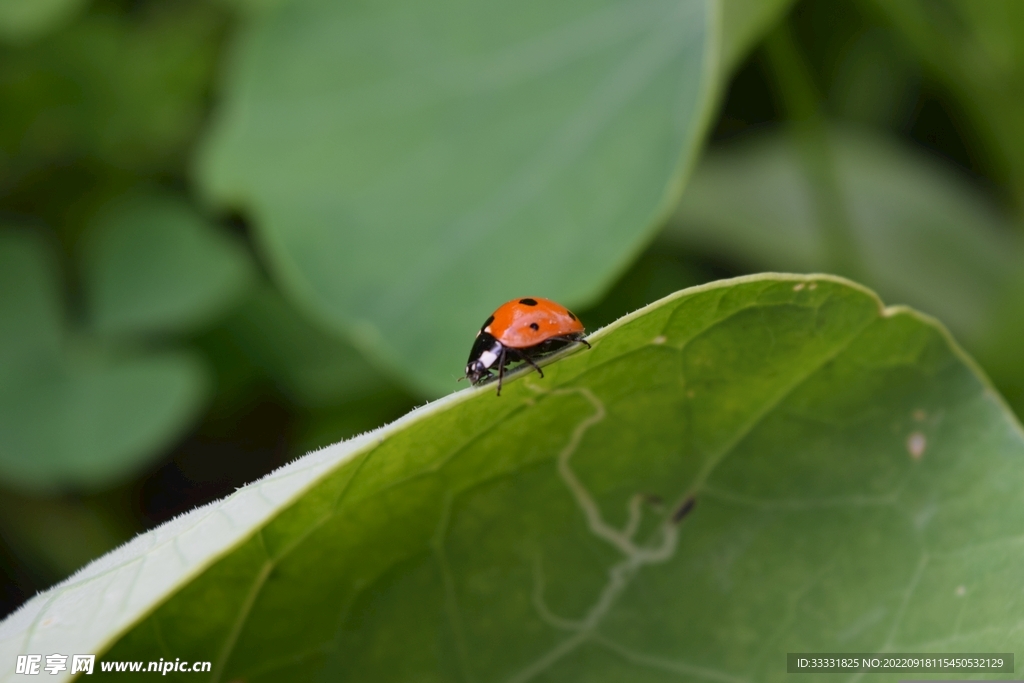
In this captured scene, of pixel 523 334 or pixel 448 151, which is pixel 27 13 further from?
pixel 523 334

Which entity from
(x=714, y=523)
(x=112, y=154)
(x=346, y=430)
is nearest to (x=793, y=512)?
(x=714, y=523)

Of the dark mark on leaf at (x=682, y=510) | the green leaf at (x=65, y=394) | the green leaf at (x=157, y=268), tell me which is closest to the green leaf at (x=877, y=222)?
the green leaf at (x=157, y=268)

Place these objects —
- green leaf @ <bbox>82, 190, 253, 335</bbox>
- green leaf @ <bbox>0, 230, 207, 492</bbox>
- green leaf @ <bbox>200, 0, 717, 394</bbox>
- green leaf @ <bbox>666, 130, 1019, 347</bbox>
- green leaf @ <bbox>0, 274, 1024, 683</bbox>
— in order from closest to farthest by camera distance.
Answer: green leaf @ <bbox>0, 274, 1024, 683</bbox>
green leaf @ <bbox>200, 0, 717, 394</bbox>
green leaf @ <bbox>0, 230, 207, 492</bbox>
green leaf @ <bbox>82, 190, 253, 335</bbox>
green leaf @ <bbox>666, 130, 1019, 347</bbox>

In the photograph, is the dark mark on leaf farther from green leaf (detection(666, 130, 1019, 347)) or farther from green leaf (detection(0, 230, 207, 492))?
green leaf (detection(666, 130, 1019, 347))

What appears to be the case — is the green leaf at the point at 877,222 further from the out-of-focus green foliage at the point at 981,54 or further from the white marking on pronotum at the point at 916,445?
the white marking on pronotum at the point at 916,445

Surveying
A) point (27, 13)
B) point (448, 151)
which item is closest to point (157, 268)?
point (27, 13)

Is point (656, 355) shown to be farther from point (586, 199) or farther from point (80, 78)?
point (80, 78)

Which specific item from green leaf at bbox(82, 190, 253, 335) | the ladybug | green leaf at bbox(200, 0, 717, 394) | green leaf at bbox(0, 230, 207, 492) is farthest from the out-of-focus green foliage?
green leaf at bbox(0, 230, 207, 492)
